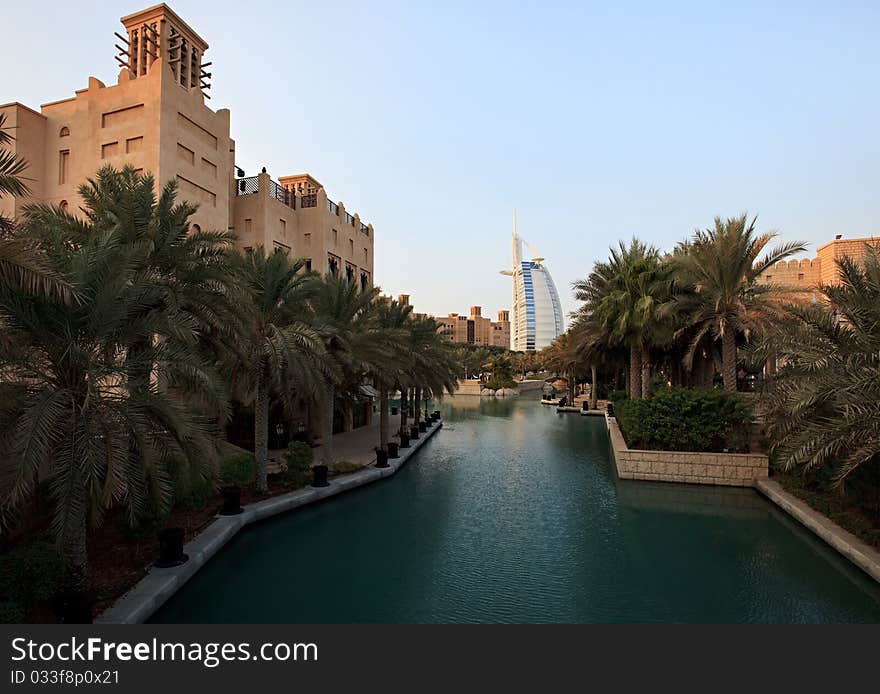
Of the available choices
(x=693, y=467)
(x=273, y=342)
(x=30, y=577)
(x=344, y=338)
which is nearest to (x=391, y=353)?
(x=344, y=338)

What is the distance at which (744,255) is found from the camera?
16.9 meters

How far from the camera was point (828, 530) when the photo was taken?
34.0ft

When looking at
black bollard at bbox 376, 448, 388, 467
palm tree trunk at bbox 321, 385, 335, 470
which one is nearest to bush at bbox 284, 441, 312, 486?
palm tree trunk at bbox 321, 385, 335, 470

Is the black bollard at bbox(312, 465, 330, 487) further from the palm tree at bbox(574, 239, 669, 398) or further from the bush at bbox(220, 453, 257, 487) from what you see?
the palm tree at bbox(574, 239, 669, 398)

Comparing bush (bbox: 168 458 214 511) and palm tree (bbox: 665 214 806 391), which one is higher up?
palm tree (bbox: 665 214 806 391)

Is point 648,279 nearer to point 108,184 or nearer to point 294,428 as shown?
point 294,428

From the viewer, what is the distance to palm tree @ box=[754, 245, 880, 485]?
8781 millimetres

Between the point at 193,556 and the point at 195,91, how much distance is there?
1648cm

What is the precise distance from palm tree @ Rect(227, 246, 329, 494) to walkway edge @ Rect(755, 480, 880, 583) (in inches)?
443

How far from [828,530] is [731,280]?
9.25 m

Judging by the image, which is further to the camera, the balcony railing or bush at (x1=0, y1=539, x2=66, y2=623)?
the balcony railing

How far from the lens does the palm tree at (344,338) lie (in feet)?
49.6

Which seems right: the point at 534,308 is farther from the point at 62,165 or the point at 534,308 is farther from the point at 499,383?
the point at 62,165

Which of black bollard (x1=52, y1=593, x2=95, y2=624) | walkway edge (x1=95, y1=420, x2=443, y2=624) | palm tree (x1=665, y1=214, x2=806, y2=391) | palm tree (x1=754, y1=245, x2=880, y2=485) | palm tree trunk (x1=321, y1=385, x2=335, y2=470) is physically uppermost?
palm tree (x1=665, y1=214, x2=806, y2=391)
